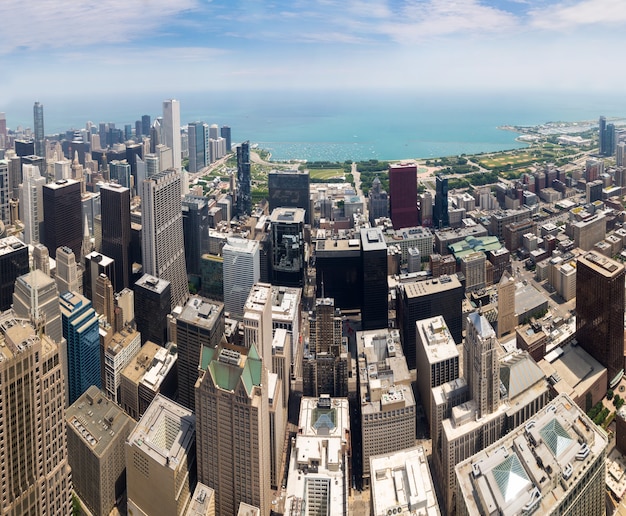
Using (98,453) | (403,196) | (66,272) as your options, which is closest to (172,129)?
(403,196)

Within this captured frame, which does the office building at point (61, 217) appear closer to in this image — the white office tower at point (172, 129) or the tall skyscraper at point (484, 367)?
the tall skyscraper at point (484, 367)

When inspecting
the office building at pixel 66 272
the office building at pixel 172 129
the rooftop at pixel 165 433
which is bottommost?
the rooftop at pixel 165 433

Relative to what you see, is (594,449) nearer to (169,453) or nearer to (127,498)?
(169,453)

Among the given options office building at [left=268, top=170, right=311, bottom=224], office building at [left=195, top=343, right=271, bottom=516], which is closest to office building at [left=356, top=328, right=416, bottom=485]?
office building at [left=195, top=343, right=271, bottom=516]

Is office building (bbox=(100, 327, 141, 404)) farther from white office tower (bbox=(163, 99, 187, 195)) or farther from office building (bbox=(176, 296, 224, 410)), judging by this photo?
white office tower (bbox=(163, 99, 187, 195))

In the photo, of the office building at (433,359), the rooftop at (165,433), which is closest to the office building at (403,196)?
the office building at (433,359)

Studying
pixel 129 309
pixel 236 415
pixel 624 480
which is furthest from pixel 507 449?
pixel 129 309
